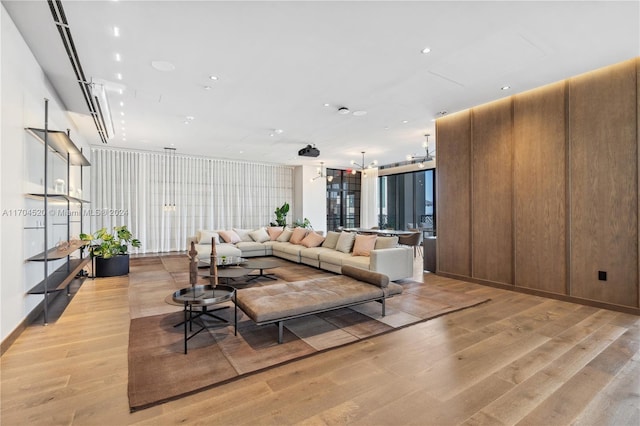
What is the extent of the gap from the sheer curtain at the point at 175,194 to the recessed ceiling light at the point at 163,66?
627cm

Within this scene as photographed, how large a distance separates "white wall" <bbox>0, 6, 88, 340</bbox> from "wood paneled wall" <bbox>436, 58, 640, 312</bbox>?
627 cm

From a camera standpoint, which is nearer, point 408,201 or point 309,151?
point 309,151

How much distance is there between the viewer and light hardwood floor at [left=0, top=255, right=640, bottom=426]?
192cm

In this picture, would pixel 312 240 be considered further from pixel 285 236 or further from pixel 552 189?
pixel 552 189

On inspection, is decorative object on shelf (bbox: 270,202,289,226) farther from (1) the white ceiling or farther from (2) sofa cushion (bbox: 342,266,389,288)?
(2) sofa cushion (bbox: 342,266,389,288)

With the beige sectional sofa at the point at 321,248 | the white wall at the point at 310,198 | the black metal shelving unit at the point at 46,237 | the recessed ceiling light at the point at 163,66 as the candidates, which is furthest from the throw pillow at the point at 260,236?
the recessed ceiling light at the point at 163,66

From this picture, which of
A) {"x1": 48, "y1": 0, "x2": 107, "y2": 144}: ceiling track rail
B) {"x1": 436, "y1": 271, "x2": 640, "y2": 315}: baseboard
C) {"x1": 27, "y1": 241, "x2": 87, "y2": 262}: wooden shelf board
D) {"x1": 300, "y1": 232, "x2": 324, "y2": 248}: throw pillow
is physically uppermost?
{"x1": 48, "y1": 0, "x2": 107, "y2": 144}: ceiling track rail

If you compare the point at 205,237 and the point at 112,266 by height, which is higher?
the point at 205,237

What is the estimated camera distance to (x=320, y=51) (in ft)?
11.4

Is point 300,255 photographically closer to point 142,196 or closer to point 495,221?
point 495,221

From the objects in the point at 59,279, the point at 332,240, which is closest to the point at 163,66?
the point at 59,279

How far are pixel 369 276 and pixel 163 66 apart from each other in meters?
3.70

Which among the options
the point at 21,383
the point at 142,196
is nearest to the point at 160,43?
the point at 21,383

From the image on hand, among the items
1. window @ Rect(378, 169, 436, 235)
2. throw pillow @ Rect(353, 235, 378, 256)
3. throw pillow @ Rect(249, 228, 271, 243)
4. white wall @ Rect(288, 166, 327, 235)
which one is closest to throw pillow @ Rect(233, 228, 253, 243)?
throw pillow @ Rect(249, 228, 271, 243)
